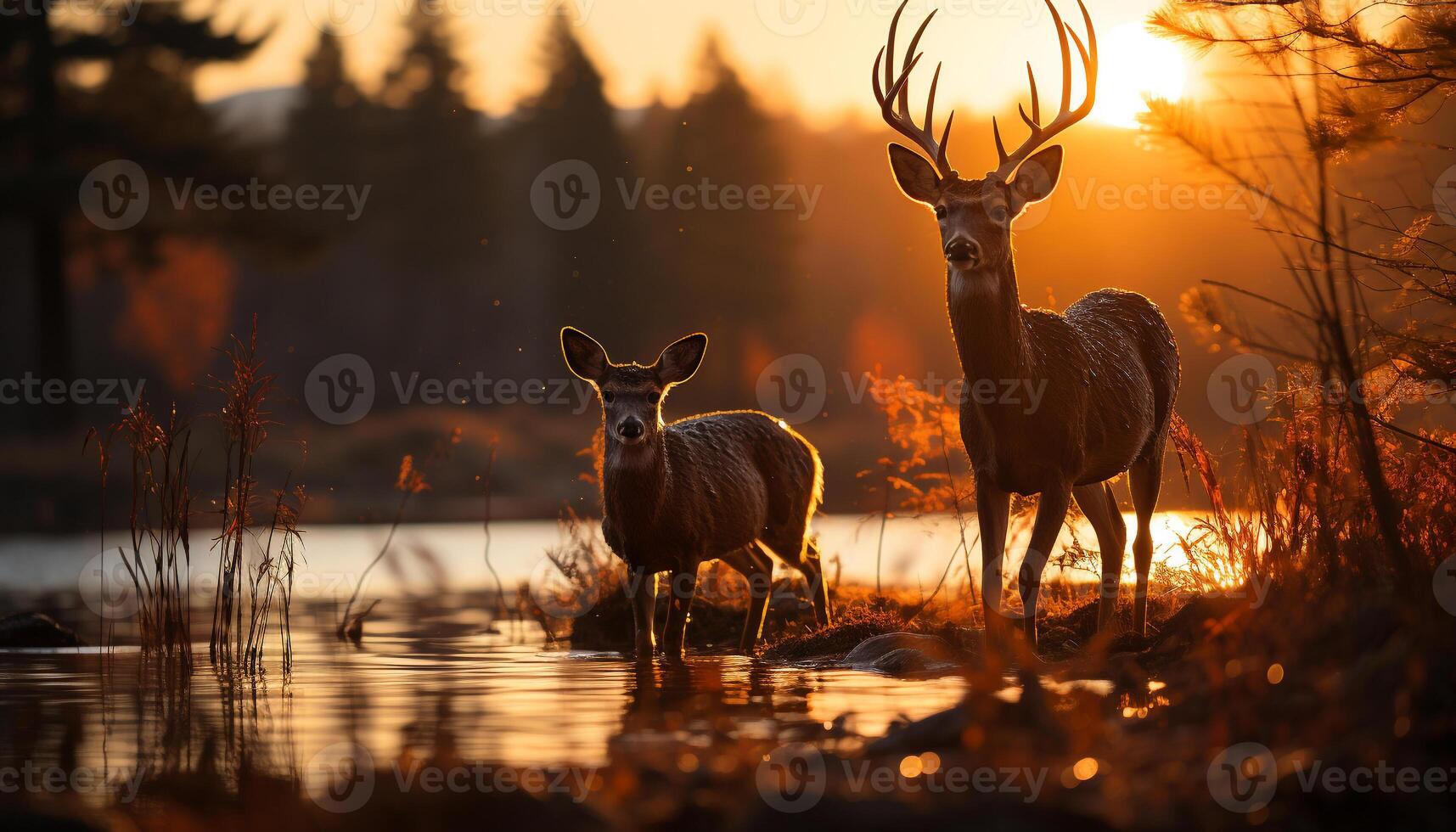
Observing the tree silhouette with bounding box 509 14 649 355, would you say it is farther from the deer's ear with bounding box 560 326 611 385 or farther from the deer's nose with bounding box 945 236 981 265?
the deer's nose with bounding box 945 236 981 265

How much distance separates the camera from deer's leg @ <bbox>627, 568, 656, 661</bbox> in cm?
1084

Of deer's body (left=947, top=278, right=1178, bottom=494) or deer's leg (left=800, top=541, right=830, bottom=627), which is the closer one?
deer's body (left=947, top=278, right=1178, bottom=494)

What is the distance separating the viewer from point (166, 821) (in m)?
5.24

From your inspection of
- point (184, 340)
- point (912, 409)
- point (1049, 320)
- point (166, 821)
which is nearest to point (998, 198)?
point (1049, 320)

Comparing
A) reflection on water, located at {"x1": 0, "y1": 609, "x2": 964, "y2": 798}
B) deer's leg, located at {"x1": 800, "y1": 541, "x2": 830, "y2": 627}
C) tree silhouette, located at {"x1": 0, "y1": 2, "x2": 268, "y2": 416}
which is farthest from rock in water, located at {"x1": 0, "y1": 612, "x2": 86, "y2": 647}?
tree silhouette, located at {"x1": 0, "y1": 2, "x2": 268, "y2": 416}

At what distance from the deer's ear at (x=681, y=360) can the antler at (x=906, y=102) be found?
2.36 meters

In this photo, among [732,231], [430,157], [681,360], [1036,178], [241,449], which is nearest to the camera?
[1036,178]

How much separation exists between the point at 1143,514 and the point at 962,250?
3.20 m

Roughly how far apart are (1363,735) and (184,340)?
4610 centimetres

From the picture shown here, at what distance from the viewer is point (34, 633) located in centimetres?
1197

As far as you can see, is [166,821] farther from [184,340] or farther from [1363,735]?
[184,340]

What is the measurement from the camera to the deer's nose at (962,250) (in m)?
8.63

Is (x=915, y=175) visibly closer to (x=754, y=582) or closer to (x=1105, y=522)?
(x=1105, y=522)

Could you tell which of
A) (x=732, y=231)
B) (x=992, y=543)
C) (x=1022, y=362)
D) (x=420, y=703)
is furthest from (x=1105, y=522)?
(x=732, y=231)
